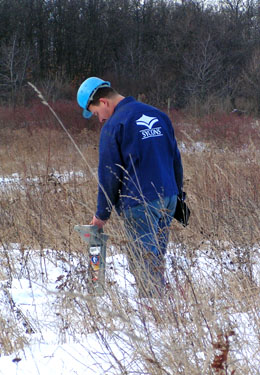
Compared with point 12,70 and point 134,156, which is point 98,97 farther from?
point 12,70

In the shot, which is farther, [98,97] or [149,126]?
[98,97]

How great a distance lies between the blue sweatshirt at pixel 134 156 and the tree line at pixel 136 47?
26158 mm

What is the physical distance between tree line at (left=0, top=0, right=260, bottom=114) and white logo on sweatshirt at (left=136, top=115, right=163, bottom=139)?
26.2m

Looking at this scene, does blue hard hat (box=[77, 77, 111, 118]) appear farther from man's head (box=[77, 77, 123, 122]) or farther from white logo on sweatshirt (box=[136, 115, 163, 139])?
white logo on sweatshirt (box=[136, 115, 163, 139])

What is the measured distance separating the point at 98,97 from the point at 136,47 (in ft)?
118

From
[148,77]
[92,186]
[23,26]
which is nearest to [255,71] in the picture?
[148,77]

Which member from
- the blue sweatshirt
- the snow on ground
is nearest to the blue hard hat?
the blue sweatshirt

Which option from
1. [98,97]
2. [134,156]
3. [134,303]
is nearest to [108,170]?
[134,156]

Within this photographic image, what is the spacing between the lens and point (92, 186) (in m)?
7.32

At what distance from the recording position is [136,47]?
38219mm

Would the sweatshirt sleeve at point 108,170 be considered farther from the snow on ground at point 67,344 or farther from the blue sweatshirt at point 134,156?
the snow on ground at point 67,344

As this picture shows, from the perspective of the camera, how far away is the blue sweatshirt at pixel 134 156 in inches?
141

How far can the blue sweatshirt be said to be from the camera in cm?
357

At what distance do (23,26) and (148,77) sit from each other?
441 inches
